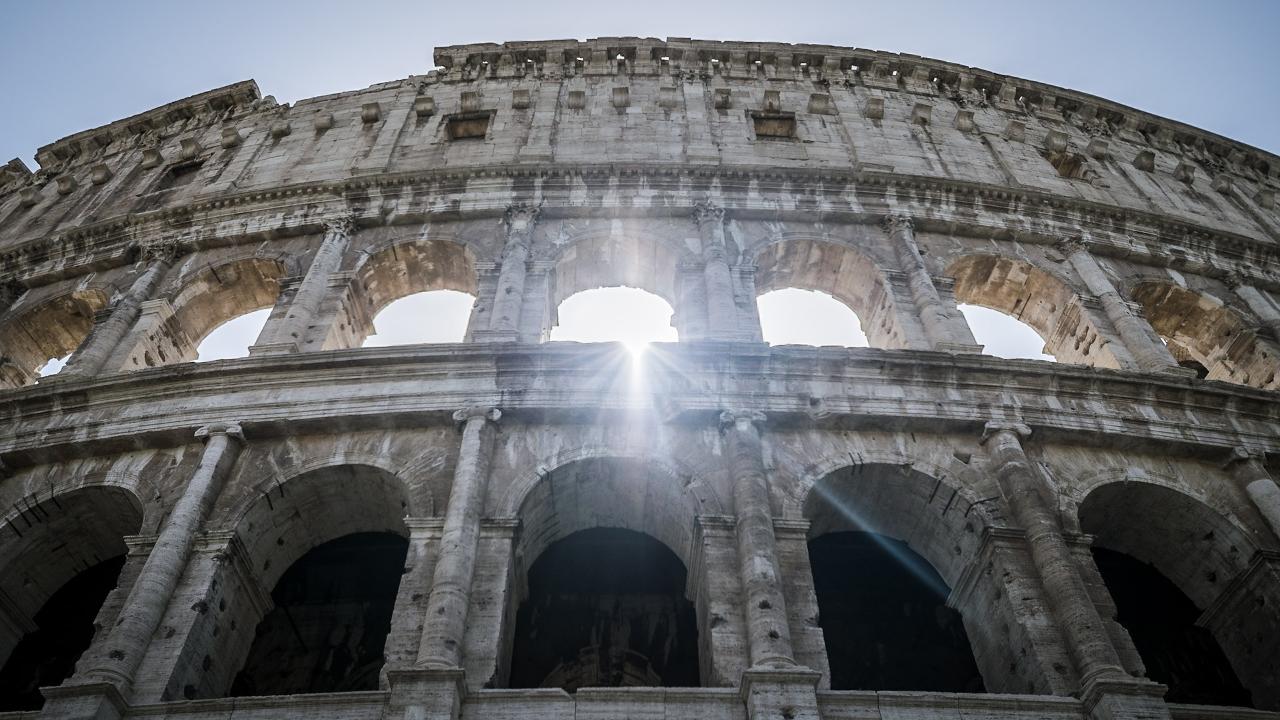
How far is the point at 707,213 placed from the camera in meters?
14.1

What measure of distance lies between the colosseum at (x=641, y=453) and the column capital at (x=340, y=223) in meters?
0.09

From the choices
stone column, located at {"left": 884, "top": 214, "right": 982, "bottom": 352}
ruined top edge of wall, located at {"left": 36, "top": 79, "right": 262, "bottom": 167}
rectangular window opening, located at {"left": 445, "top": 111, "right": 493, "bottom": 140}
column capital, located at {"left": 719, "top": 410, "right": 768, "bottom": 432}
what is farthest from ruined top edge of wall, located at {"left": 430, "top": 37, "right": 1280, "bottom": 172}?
column capital, located at {"left": 719, "top": 410, "right": 768, "bottom": 432}

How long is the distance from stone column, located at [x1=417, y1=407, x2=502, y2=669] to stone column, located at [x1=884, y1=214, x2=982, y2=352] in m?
6.12

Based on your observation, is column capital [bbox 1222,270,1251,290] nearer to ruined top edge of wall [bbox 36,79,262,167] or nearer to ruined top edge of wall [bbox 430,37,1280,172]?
ruined top edge of wall [bbox 430,37,1280,172]

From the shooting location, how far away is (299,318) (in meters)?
12.6

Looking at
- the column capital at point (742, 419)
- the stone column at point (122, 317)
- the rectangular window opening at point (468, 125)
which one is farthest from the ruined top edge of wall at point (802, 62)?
the column capital at point (742, 419)

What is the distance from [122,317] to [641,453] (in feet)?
28.0

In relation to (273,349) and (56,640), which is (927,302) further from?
(56,640)

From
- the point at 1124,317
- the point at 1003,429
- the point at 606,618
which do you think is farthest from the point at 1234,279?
the point at 606,618

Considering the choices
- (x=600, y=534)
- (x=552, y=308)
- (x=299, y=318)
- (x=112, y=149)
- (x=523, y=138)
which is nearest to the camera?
(x=600, y=534)

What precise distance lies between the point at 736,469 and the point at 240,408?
589cm

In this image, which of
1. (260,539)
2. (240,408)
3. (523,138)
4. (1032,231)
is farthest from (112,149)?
(1032,231)

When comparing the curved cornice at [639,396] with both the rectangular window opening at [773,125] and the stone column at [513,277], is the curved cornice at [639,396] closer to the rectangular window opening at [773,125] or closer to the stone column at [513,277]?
the stone column at [513,277]

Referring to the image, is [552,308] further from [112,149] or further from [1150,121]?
[1150,121]
